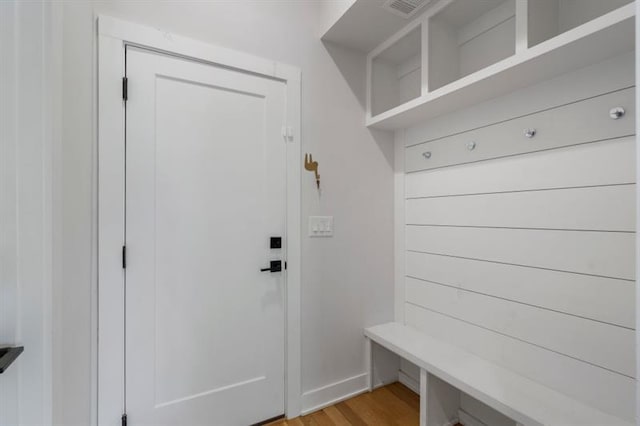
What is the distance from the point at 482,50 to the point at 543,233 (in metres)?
1.10

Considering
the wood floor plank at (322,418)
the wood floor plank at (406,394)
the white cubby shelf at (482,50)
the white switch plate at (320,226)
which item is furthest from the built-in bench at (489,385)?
the white cubby shelf at (482,50)

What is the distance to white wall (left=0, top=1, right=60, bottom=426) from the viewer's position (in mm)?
864

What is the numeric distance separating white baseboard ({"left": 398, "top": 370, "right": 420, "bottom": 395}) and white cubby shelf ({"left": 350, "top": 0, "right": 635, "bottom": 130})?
1.86m

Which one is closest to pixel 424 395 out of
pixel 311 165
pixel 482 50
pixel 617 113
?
pixel 311 165

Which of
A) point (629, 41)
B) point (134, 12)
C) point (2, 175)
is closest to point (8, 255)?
point (2, 175)

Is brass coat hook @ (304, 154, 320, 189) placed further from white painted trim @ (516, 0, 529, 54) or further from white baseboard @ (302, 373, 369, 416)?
white baseboard @ (302, 373, 369, 416)

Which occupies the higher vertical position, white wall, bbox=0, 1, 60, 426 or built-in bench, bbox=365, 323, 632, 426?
white wall, bbox=0, 1, 60, 426

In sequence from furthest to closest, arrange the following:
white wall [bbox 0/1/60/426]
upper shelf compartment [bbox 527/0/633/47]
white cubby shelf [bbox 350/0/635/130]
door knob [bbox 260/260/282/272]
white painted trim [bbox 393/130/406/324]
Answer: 1. white painted trim [bbox 393/130/406/324]
2. door knob [bbox 260/260/282/272]
3. upper shelf compartment [bbox 527/0/633/47]
4. white cubby shelf [bbox 350/0/635/130]
5. white wall [bbox 0/1/60/426]

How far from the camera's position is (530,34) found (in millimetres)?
1261

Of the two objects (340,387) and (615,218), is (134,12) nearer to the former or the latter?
(615,218)

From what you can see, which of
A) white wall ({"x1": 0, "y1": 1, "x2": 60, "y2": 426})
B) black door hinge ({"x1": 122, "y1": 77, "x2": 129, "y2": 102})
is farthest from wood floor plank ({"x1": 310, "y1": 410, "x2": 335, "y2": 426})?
black door hinge ({"x1": 122, "y1": 77, "x2": 129, "y2": 102})

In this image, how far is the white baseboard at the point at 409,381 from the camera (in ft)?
6.97

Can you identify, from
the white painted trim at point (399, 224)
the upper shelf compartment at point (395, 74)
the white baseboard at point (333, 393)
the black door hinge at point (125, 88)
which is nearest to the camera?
the black door hinge at point (125, 88)

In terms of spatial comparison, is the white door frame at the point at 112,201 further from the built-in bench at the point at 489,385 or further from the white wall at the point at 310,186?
the built-in bench at the point at 489,385
